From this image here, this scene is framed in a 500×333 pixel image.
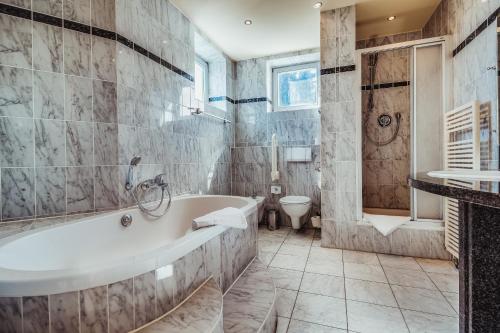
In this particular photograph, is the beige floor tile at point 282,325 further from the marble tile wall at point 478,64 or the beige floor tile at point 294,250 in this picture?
the marble tile wall at point 478,64

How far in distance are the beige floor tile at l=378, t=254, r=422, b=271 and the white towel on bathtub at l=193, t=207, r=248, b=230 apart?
150 centimetres

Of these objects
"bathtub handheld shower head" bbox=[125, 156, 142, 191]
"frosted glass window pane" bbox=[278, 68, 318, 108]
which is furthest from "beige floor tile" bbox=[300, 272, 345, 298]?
"frosted glass window pane" bbox=[278, 68, 318, 108]

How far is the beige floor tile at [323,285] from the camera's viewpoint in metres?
1.72

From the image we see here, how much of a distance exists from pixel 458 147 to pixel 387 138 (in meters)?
Result: 1.15

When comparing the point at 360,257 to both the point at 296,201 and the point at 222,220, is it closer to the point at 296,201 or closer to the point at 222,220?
the point at 296,201

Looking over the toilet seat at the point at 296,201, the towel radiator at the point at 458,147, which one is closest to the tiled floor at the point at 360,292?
the towel radiator at the point at 458,147

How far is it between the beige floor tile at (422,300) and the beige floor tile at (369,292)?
52 millimetres

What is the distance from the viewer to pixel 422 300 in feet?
5.25

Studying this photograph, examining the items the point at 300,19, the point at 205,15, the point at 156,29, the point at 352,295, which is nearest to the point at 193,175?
the point at 156,29

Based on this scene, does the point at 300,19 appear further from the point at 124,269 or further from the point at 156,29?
the point at 124,269

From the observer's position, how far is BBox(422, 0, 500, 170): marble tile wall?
5.43ft

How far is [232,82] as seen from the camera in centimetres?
364

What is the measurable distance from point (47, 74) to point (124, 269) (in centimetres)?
156

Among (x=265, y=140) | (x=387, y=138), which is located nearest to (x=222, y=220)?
(x=265, y=140)
